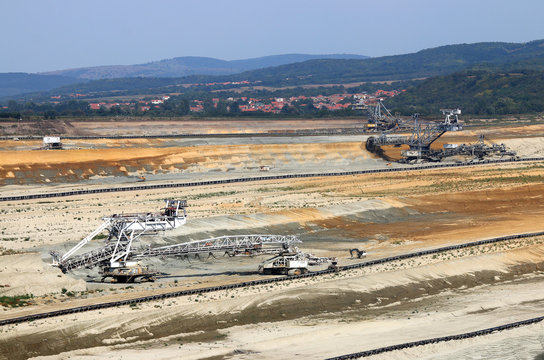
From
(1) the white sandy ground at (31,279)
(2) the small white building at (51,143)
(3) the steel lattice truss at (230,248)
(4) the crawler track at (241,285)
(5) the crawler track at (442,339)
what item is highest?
(2) the small white building at (51,143)

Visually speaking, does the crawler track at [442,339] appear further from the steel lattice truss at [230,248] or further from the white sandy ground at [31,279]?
the white sandy ground at [31,279]

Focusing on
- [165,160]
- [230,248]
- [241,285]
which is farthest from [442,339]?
[165,160]

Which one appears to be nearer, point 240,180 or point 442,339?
point 442,339

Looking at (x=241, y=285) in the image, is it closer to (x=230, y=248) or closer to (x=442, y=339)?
(x=230, y=248)

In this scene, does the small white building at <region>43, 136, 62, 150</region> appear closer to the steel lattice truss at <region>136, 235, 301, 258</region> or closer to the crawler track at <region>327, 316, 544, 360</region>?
the steel lattice truss at <region>136, 235, 301, 258</region>

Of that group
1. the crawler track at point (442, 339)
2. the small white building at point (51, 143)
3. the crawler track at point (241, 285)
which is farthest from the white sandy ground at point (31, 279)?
the small white building at point (51, 143)

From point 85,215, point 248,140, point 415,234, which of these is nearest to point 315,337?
point 415,234

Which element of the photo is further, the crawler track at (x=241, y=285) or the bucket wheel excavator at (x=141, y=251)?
the bucket wheel excavator at (x=141, y=251)

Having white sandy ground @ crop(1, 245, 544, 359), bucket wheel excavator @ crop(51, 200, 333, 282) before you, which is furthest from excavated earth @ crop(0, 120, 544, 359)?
bucket wheel excavator @ crop(51, 200, 333, 282)
